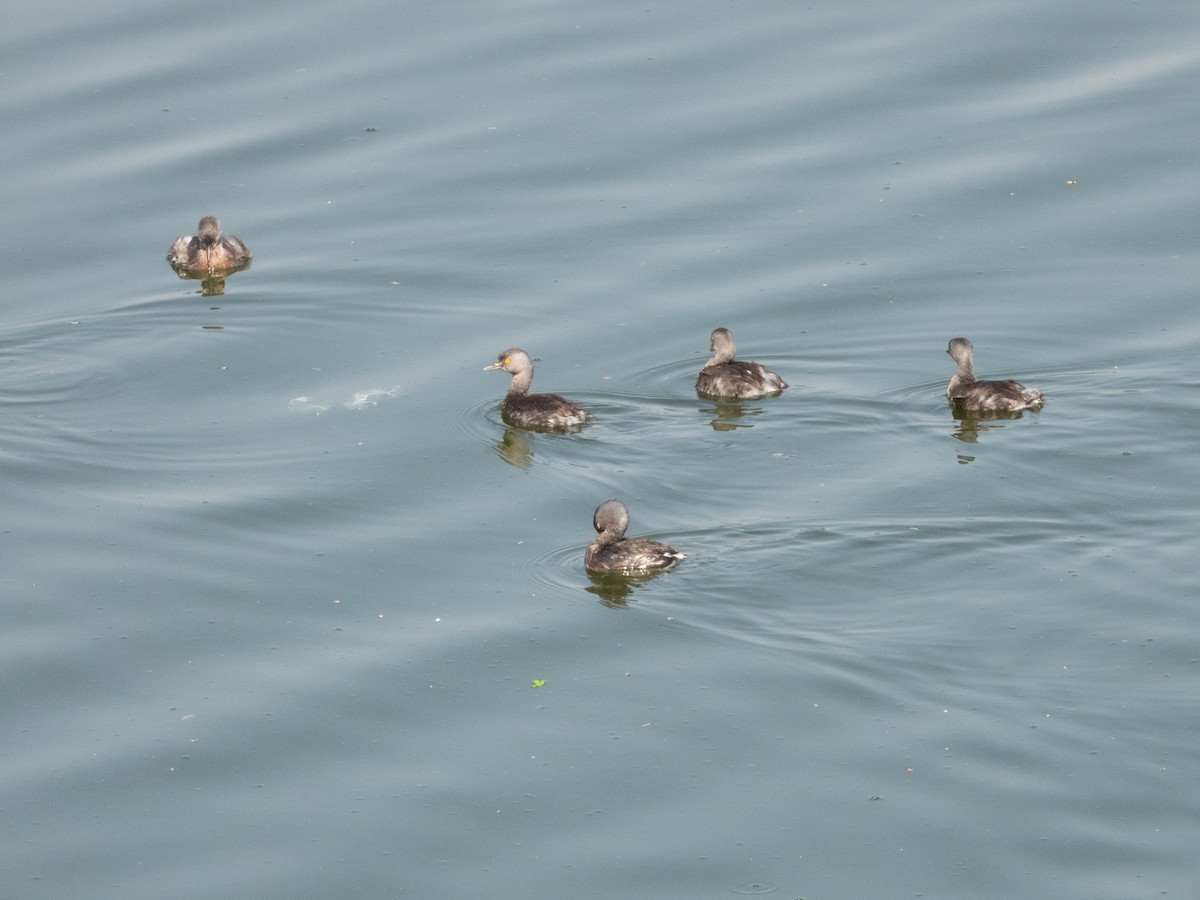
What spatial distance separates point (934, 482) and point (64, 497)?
22.6 ft

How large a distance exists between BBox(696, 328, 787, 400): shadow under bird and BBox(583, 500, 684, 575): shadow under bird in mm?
2888

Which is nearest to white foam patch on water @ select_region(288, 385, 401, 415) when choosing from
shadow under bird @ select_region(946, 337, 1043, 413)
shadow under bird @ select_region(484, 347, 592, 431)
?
shadow under bird @ select_region(484, 347, 592, 431)

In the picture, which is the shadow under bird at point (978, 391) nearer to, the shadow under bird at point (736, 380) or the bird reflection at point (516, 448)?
the shadow under bird at point (736, 380)

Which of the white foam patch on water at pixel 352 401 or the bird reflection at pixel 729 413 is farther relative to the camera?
the white foam patch on water at pixel 352 401

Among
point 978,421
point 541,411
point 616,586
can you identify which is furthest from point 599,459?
point 978,421

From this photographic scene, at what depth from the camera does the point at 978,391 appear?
16.5 meters

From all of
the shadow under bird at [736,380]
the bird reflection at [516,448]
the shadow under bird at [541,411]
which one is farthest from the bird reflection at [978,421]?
the bird reflection at [516,448]

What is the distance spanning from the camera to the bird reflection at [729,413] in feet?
54.9

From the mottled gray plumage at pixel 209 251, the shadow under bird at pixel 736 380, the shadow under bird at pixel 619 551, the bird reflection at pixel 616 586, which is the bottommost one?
the bird reflection at pixel 616 586

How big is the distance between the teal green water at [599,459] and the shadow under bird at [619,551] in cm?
22

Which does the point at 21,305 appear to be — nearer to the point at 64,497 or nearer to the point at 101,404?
the point at 101,404

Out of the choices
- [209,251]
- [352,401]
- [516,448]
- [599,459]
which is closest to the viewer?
[599,459]

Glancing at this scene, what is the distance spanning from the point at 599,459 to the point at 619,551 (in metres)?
2.34

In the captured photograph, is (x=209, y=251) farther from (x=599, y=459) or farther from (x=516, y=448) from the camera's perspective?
(x=599, y=459)
